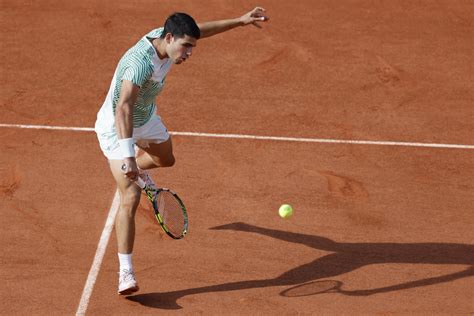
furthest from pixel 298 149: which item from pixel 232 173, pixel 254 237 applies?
pixel 254 237

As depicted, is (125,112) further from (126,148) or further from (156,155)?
(156,155)

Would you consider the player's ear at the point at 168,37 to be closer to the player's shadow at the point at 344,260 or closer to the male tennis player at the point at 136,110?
the male tennis player at the point at 136,110

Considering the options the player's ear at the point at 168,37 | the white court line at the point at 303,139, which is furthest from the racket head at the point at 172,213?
the white court line at the point at 303,139

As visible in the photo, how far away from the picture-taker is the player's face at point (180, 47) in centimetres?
837

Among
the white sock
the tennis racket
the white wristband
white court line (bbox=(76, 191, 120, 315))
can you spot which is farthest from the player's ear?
white court line (bbox=(76, 191, 120, 315))

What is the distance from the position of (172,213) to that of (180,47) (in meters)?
1.61

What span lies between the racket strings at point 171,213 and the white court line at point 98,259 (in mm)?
847

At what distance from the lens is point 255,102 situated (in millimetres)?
12281

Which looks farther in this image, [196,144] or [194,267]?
[196,144]

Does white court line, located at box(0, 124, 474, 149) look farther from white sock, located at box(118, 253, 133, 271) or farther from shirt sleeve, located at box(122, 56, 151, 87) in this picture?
shirt sleeve, located at box(122, 56, 151, 87)

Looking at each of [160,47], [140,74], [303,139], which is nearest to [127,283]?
[140,74]

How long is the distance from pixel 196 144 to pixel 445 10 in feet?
17.2

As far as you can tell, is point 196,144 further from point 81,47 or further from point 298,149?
point 81,47

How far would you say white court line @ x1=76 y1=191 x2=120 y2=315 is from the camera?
892cm
